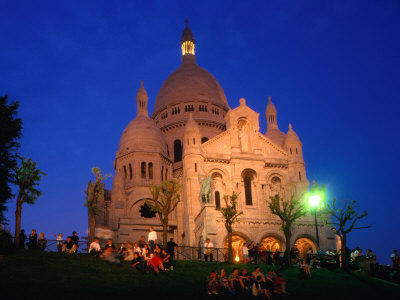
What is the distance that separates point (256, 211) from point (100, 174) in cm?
2036

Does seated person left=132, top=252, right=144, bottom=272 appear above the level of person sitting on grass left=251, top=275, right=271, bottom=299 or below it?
above

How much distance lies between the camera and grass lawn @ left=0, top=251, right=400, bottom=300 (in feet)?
75.7

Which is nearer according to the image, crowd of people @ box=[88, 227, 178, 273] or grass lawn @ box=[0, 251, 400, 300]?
grass lawn @ box=[0, 251, 400, 300]

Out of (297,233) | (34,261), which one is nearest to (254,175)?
(297,233)

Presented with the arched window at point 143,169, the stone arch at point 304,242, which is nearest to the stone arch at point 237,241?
the stone arch at point 304,242

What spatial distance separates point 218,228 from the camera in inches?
1906

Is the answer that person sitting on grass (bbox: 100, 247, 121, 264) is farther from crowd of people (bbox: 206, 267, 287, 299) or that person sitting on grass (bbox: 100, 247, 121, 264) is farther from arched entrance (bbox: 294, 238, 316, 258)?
arched entrance (bbox: 294, 238, 316, 258)

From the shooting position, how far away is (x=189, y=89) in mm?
78938

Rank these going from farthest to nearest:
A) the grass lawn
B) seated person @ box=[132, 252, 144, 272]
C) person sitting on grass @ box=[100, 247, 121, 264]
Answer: person sitting on grass @ box=[100, 247, 121, 264], seated person @ box=[132, 252, 144, 272], the grass lawn

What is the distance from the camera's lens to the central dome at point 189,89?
78250 mm

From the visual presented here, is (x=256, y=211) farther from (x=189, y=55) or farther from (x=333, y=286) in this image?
(x=189, y=55)

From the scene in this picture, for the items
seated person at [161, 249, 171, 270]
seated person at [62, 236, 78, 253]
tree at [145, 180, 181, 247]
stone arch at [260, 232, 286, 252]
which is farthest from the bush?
stone arch at [260, 232, 286, 252]

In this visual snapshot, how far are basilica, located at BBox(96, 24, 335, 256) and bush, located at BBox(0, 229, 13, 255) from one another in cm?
2012

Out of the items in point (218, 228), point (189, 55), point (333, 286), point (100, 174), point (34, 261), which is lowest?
point (333, 286)
